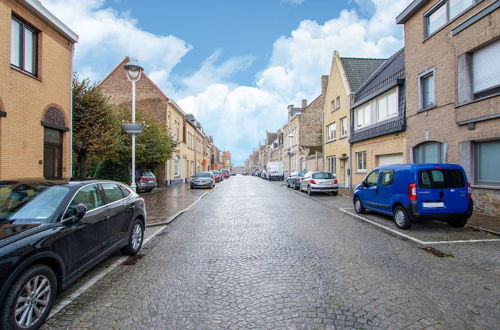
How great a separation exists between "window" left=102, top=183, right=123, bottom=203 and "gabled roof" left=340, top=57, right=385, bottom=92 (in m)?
19.3

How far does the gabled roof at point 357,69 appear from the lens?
2175cm

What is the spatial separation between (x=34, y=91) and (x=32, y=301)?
30.6 ft

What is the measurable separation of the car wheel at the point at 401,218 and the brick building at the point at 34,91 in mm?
11024

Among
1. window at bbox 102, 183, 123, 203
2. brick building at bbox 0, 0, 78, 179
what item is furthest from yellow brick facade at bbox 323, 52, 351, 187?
window at bbox 102, 183, 123, 203

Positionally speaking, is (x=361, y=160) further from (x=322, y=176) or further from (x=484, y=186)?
(x=484, y=186)

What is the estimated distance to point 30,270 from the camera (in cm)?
294

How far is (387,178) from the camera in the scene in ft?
28.5

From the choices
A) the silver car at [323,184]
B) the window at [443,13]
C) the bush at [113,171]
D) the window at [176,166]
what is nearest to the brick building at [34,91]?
the bush at [113,171]

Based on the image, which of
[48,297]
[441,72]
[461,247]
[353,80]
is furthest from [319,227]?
[353,80]

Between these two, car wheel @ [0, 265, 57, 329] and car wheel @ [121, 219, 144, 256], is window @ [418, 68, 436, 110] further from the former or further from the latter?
car wheel @ [0, 265, 57, 329]

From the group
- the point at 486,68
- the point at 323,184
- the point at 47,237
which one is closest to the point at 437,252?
the point at 47,237

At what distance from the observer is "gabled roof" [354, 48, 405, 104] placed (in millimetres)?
15828

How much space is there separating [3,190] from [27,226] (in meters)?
1.17

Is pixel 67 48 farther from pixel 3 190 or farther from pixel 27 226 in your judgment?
pixel 27 226
